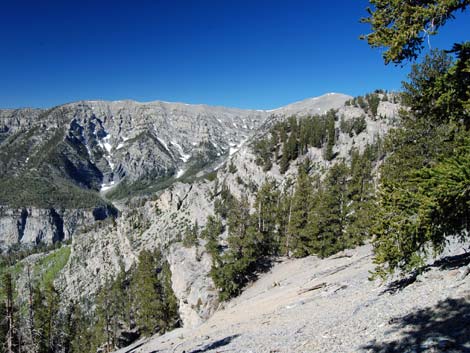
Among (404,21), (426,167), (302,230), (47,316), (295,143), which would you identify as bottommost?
(47,316)

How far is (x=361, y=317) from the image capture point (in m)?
12.9

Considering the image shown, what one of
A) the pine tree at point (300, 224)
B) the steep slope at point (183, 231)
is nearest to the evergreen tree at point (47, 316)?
the steep slope at point (183, 231)

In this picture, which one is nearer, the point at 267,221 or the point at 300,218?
the point at 300,218

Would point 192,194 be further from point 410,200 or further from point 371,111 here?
point 410,200

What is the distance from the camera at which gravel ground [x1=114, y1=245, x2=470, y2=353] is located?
915cm

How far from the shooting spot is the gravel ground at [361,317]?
9.15 metres

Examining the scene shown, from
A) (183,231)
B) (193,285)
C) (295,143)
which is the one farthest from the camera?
(295,143)

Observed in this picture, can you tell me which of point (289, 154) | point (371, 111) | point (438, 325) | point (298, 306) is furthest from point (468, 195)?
point (371, 111)

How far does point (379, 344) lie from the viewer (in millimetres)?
9570

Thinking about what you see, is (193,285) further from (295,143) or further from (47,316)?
(295,143)

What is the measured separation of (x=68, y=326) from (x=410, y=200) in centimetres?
7304

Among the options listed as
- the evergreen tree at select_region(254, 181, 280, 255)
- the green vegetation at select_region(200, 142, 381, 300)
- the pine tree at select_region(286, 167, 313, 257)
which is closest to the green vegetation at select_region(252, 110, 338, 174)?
the evergreen tree at select_region(254, 181, 280, 255)

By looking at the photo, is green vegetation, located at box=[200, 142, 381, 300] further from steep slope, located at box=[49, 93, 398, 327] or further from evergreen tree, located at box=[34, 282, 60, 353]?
evergreen tree, located at box=[34, 282, 60, 353]

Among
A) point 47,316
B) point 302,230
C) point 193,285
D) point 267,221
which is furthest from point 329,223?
point 47,316
